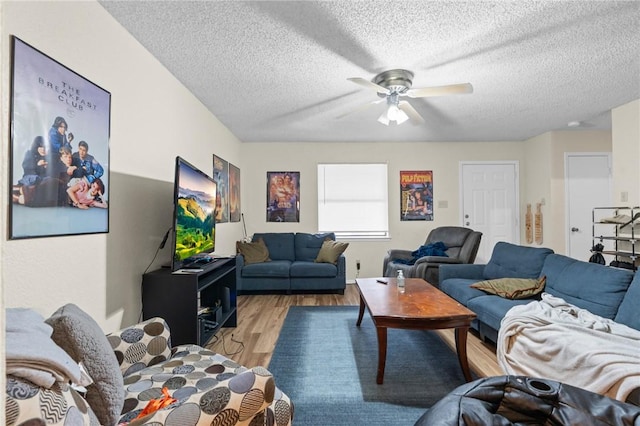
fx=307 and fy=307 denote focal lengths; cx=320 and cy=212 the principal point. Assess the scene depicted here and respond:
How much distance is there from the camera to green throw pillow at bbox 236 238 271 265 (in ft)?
15.4

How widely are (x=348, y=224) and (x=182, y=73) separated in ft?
11.6

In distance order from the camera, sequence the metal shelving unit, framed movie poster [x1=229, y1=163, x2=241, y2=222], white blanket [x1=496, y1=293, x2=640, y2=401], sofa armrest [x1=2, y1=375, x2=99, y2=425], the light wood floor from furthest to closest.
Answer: framed movie poster [x1=229, y1=163, x2=241, y2=222] → the metal shelving unit → the light wood floor → white blanket [x1=496, y1=293, x2=640, y2=401] → sofa armrest [x1=2, y1=375, x2=99, y2=425]

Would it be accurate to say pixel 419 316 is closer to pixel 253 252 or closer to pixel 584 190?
pixel 253 252

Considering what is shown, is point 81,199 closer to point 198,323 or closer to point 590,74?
point 198,323

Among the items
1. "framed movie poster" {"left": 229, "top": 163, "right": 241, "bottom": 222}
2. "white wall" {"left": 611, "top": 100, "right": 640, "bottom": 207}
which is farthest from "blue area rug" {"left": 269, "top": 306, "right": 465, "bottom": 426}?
"white wall" {"left": 611, "top": 100, "right": 640, "bottom": 207}

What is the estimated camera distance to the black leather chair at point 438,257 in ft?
12.4

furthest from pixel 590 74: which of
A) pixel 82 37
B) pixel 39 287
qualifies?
pixel 39 287

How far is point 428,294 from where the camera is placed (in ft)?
8.89

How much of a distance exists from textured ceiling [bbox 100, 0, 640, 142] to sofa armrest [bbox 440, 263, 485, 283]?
1.91 meters

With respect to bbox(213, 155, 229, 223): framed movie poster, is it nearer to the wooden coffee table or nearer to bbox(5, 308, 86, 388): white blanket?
the wooden coffee table

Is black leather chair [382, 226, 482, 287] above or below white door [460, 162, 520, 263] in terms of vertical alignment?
below

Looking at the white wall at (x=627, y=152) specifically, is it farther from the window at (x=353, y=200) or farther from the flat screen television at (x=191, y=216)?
the flat screen television at (x=191, y=216)

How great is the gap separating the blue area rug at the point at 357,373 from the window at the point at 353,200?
2.38 meters

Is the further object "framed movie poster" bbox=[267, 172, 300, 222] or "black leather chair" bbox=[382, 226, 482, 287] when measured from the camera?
"framed movie poster" bbox=[267, 172, 300, 222]
